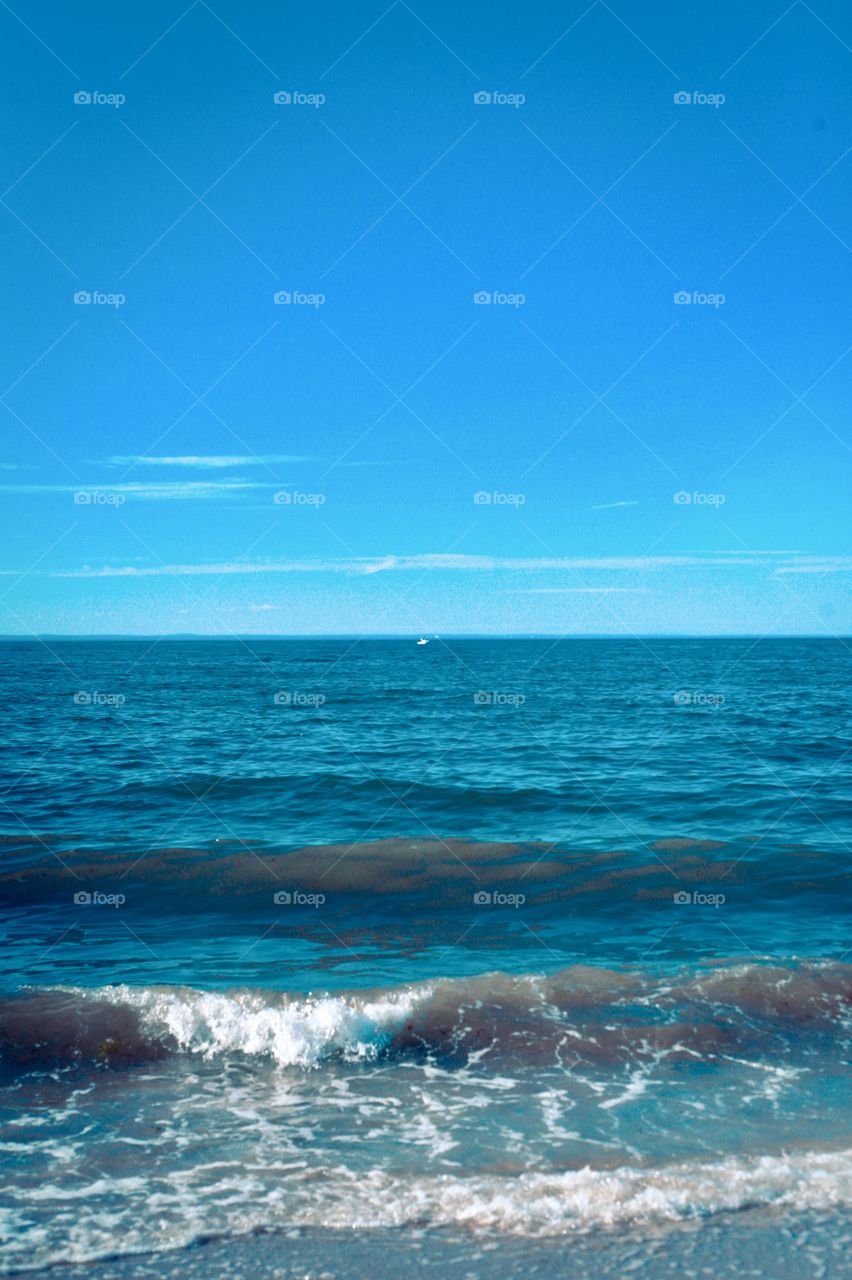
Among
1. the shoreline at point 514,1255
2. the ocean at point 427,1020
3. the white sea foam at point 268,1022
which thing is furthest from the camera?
the white sea foam at point 268,1022

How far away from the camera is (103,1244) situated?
5789 millimetres

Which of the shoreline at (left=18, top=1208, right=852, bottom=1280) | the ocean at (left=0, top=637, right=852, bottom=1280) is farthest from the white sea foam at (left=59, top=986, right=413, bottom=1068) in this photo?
the shoreline at (left=18, top=1208, right=852, bottom=1280)

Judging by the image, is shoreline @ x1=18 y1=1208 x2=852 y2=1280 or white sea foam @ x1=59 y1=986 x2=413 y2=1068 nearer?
shoreline @ x1=18 y1=1208 x2=852 y2=1280

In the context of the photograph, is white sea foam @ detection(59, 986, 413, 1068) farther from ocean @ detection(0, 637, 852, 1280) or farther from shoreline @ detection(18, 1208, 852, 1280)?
shoreline @ detection(18, 1208, 852, 1280)

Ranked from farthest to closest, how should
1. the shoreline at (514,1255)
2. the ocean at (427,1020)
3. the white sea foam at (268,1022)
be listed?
the white sea foam at (268,1022)
the ocean at (427,1020)
the shoreline at (514,1255)

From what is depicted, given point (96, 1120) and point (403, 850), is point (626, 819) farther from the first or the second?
point (96, 1120)

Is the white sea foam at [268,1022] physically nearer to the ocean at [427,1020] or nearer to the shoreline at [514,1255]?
the ocean at [427,1020]

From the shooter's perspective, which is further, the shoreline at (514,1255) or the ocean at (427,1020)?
the ocean at (427,1020)

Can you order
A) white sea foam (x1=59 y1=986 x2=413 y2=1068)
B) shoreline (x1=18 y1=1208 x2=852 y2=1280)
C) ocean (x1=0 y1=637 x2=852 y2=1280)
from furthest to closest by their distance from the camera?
white sea foam (x1=59 y1=986 x2=413 y2=1068) < ocean (x1=0 y1=637 x2=852 y2=1280) < shoreline (x1=18 y1=1208 x2=852 y2=1280)

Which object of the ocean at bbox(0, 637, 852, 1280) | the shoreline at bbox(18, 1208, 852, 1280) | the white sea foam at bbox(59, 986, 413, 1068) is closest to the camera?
the shoreline at bbox(18, 1208, 852, 1280)

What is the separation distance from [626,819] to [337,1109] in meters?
11.3

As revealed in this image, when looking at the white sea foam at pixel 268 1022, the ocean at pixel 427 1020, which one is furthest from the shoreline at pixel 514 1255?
the white sea foam at pixel 268 1022

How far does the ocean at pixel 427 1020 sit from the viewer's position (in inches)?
235

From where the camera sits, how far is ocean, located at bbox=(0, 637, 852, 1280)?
19.6ft
